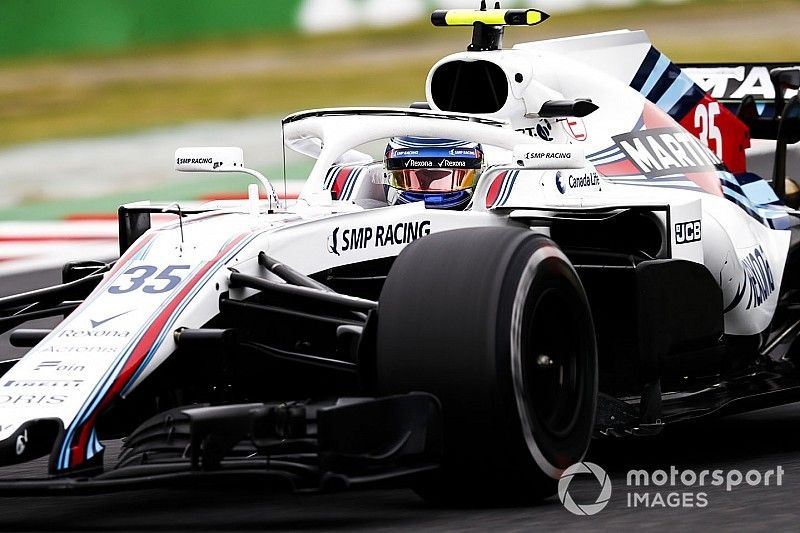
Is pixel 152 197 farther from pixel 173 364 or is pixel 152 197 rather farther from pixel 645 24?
pixel 173 364

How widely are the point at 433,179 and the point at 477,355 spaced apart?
76.5 inches

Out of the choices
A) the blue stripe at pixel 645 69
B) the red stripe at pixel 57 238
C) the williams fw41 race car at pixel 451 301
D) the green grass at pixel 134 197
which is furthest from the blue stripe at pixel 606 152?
the green grass at pixel 134 197

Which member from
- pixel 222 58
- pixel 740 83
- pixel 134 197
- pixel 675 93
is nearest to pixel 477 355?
pixel 675 93

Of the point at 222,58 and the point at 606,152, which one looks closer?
the point at 606,152

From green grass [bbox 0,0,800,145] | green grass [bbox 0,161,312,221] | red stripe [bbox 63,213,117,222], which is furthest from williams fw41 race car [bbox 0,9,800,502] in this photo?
green grass [bbox 0,0,800,145]

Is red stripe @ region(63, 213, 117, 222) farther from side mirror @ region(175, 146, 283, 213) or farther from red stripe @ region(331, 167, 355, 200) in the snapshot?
side mirror @ region(175, 146, 283, 213)

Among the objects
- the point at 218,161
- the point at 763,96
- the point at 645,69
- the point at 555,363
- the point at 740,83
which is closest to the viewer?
the point at 555,363

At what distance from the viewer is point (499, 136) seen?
7.58m

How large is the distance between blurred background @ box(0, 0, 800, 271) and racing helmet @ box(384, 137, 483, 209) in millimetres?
9911

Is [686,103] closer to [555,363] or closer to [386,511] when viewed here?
[555,363]

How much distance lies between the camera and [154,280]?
6.09m

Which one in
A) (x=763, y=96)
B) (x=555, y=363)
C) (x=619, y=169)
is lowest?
(x=555, y=363)

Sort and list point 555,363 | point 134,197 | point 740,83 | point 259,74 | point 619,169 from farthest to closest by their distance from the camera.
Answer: point 259,74, point 134,197, point 740,83, point 619,169, point 555,363

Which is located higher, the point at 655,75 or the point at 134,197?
the point at 655,75
